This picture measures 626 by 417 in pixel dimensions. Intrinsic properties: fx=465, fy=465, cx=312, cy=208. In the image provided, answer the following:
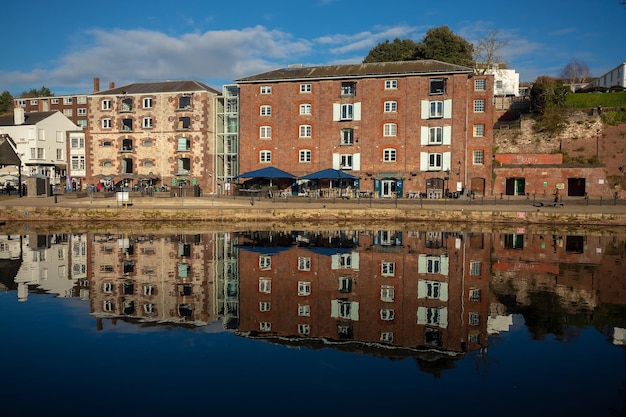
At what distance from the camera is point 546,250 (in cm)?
2355

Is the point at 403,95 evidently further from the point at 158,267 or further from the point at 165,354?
the point at 165,354

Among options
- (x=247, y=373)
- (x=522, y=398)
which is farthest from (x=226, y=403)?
(x=522, y=398)

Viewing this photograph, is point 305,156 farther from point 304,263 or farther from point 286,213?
point 304,263

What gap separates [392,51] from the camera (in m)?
61.9

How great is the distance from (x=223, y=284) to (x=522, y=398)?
37.2ft

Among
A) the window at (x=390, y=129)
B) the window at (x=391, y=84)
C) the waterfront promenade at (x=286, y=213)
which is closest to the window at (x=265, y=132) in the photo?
the window at (x=390, y=129)

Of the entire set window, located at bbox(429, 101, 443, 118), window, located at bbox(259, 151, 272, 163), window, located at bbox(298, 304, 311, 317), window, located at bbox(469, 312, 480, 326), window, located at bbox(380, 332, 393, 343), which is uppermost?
window, located at bbox(429, 101, 443, 118)

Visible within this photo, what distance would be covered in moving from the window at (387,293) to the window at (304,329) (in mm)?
3442

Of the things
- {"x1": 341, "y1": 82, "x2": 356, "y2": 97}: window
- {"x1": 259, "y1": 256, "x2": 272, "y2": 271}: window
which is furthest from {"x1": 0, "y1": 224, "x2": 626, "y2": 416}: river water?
{"x1": 341, "y1": 82, "x2": 356, "y2": 97}: window

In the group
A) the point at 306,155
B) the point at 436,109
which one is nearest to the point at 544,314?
the point at 436,109

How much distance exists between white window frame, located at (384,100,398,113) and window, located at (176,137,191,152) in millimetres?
21442

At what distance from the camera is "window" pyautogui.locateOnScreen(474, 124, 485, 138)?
4328cm

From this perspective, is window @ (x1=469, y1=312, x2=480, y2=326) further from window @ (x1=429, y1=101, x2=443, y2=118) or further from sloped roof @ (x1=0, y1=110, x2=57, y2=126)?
sloped roof @ (x1=0, y1=110, x2=57, y2=126)

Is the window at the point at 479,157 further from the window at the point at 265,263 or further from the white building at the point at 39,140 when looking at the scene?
the white building at the point at 39,140
